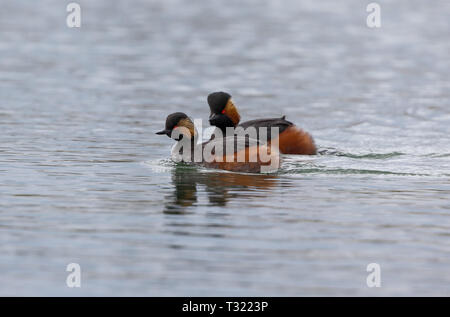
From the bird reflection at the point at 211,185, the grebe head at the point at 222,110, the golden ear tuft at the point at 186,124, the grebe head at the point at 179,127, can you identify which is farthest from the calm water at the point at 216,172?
the grebe head at the point at 222,110

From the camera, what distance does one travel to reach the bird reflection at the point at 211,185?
14422 millimetres

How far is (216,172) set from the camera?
17.1 metres

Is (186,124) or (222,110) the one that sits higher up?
(222,110)

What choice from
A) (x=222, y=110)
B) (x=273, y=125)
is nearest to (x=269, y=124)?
(x=273, y=125)

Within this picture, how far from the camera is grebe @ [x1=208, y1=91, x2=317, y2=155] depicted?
18.6m

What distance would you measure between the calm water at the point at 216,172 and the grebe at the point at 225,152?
284 mm

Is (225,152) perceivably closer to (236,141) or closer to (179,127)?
(236,141)

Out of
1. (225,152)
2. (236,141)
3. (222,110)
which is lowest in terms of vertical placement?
(225,152)

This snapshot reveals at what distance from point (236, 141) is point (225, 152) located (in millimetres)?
260

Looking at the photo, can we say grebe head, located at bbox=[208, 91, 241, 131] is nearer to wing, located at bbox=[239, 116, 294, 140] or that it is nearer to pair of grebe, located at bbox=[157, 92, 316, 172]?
pair of grebe, located at bbox=[157, 92, 316, 172]

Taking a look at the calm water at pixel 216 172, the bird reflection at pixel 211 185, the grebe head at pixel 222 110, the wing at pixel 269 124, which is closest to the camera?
the calm water at pixel 216 172

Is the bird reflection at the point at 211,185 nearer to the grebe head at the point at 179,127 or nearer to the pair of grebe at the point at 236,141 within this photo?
the pair of grebe at the point at 236,141

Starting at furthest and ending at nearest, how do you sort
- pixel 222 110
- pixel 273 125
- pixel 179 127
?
pixel 222 110, pixel 273 125, pixel 179 127

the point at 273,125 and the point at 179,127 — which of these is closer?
the point at 179,127
